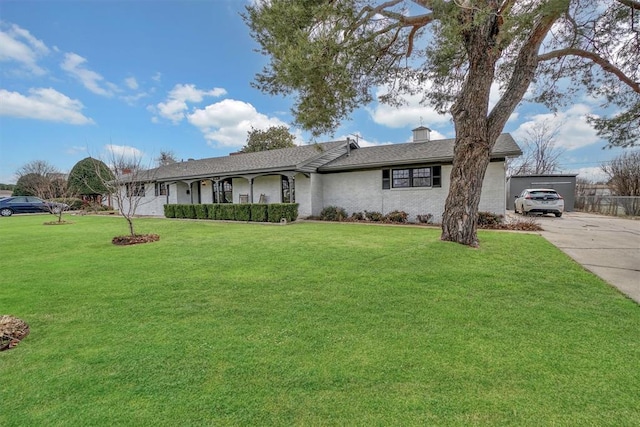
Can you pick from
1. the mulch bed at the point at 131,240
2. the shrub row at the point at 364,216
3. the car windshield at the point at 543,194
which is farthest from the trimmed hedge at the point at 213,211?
the car windshield at the point at 543,194

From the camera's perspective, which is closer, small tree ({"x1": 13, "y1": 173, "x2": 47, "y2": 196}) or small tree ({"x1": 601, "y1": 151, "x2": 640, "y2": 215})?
small tree ({"x1": 601, "y1": 151, "x2": 640, "y2": 215})

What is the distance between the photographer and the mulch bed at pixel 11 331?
3.07 metres

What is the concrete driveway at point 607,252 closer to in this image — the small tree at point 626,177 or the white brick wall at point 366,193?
the white brick wall at point 366,193


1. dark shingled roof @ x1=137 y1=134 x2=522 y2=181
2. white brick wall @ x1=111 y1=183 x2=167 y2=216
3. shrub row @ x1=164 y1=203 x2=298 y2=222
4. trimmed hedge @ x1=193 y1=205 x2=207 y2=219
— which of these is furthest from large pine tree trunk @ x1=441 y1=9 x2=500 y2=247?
white brick wall @ x1=111 y1=183 x2=167 y2=216

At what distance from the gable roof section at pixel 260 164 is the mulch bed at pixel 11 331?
37.8ft

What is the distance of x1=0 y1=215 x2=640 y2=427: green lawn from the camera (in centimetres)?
210

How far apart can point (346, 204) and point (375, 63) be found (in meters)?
8.18

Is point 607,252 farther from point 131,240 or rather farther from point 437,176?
point 131,240

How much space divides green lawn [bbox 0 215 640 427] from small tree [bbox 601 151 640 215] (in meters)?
19.0

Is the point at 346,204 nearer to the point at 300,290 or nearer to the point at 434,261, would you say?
the point at 434,261

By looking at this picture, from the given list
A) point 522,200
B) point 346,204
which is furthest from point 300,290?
point 522,200

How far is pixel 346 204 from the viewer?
53.7ft

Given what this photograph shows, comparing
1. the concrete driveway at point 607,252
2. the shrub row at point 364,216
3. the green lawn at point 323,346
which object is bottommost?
the green lawn at point 323,346

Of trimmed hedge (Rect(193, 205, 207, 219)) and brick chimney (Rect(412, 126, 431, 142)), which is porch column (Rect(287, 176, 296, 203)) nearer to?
trimmed hedge (Rect(193, 205, 207, 219))
